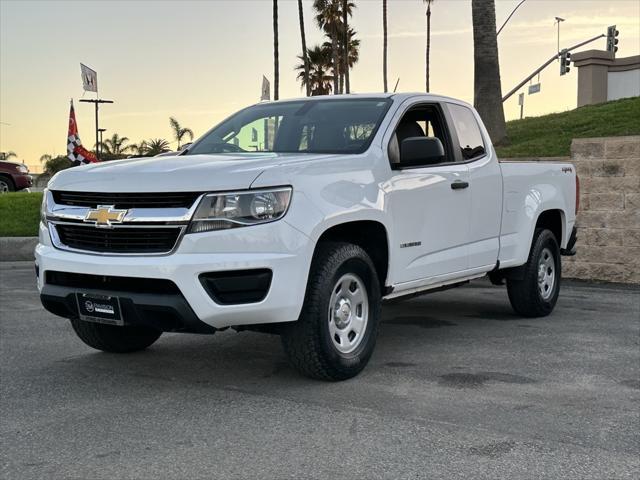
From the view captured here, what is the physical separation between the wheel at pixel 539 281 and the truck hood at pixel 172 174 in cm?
318

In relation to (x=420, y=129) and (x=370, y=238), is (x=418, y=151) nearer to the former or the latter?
(x=370, y=238)

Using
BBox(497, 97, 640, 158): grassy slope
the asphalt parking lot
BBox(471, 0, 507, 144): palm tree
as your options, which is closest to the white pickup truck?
the asphalt parking lot

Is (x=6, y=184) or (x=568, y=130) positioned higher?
(x=568, y=130)

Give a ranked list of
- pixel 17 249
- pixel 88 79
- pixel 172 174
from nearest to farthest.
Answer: pixel 172 174
pixel 17 249
pixel 88 79

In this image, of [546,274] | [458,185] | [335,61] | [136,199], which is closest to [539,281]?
[546,274]

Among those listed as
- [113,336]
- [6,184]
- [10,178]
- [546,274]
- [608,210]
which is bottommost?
[113,336]

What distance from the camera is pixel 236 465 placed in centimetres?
404

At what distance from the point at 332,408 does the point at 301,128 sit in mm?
2393

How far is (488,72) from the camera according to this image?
21438 mm

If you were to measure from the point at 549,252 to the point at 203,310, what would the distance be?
4542mm

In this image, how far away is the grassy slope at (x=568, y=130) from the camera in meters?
18.0

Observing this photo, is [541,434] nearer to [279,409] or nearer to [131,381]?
[279,409]

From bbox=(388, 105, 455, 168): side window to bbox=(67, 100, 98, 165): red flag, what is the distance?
15801mm

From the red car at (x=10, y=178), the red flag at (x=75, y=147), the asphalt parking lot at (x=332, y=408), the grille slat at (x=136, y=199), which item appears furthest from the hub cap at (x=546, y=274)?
the red car at (x=10, y=178)
